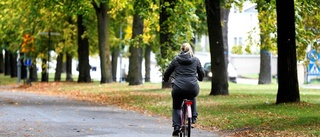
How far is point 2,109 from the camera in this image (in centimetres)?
2412

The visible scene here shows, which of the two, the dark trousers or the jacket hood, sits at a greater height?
the jacket hood

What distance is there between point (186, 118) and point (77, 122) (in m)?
5.28

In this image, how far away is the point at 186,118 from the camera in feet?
49.0

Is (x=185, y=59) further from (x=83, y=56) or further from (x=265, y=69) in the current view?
(x=83, y=56)

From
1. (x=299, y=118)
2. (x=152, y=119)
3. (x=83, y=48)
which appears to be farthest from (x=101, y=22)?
(x=299, y=118)

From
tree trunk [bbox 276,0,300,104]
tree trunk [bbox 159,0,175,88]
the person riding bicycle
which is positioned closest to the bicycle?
the person riding bicycle

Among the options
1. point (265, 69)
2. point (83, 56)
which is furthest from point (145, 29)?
point (83, 56)

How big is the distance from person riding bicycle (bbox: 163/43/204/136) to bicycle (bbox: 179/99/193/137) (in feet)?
0.34

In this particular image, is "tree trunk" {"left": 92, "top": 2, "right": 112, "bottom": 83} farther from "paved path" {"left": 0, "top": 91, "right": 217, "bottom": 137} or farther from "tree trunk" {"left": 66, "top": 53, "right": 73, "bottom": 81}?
"paved path" {"left": 0, "top": 91, "right": 217, "bottom": 137}

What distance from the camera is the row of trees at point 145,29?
27594 mm

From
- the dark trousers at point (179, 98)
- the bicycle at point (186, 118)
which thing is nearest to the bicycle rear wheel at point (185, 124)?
the bicycle at point (186, 118)

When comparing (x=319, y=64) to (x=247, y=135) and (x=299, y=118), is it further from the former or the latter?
(x=247, y=135)

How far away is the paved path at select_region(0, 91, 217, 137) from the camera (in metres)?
16.9

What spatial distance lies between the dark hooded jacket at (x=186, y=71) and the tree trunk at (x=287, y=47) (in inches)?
302
